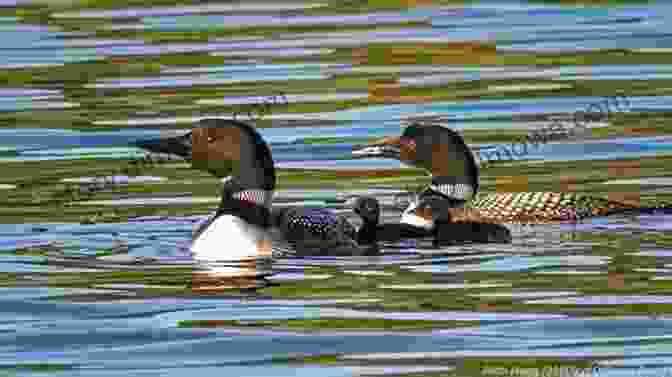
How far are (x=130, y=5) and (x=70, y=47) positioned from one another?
3797 millimetres

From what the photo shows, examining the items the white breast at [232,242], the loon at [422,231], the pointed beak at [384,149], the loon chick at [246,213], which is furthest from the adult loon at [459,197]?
the white breast at [232,242]

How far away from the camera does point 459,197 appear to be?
14.4m

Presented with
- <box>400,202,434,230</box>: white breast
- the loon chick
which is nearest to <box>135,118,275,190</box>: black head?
the loon chick

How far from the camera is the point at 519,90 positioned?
20.0m

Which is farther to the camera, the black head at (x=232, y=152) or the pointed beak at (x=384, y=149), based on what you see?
the pointed beak at (x=384, y=149)

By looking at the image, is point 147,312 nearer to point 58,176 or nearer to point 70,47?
point 58,176

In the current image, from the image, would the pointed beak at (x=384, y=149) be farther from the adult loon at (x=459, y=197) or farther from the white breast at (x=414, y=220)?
the white breast at (x=414, y=220)

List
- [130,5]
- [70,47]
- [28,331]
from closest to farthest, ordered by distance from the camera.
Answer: [28,331] < [70,47] < [130,5]

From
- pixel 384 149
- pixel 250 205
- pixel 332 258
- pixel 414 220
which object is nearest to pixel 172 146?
pixel 250 205

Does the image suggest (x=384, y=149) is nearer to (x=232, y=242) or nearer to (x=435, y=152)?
(x=435, y=152)

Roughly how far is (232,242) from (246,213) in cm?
23

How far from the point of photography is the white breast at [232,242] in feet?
41.3

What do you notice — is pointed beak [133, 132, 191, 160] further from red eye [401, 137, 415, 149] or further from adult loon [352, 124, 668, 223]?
red eye [401, 137, 415, 149]

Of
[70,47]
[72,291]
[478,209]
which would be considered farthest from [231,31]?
[72,291]
